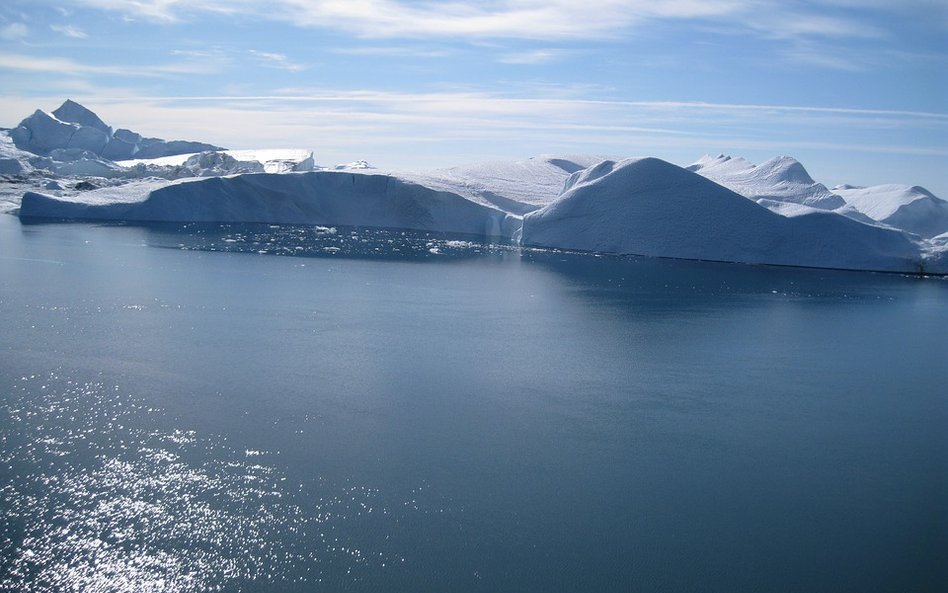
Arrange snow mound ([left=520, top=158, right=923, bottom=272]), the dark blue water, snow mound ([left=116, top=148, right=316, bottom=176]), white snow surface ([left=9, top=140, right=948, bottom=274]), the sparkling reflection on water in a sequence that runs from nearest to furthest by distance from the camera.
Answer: the sparkling reflection on water < the dark blue water < snow mound ([left=520, top=158, right=923, bottom=272]) < white snow surface ([left=9, top=140, right=948, bottom=274]) < snow mound ([left=116, top=148, right=316, bottom=176])

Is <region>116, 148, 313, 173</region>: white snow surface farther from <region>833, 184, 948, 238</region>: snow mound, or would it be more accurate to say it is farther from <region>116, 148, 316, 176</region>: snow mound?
<region>833, 184, 948, 238</region>: snow mound

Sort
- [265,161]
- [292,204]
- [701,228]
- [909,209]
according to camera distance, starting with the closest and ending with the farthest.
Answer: [701,228] → [909,209] → [292,204] → [265,161]

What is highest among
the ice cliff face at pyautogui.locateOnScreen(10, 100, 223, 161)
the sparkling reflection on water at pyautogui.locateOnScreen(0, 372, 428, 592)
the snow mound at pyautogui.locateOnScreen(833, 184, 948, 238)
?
the ice cliff face at pyautogui.locateOnScreen(10, 100, 223, 161)

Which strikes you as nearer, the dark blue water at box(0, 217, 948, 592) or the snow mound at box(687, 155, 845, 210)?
the dark blue water at box(0, 217, 948, 592)

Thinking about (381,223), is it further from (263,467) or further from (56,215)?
(263,467)

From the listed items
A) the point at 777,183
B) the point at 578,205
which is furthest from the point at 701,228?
the point at 777,183

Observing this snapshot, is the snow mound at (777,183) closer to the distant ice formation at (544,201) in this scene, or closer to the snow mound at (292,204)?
the distant ice formation at (544,201)

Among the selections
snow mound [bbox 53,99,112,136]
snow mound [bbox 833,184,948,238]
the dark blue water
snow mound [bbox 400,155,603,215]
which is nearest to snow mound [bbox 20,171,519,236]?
snow mound [bbox 400,155,603,215]

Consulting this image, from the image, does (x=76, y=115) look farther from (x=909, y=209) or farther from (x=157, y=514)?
(x=157, y=514)
